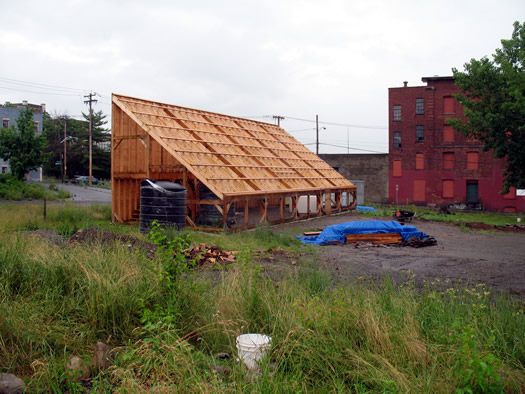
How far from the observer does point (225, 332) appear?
16.2 feet

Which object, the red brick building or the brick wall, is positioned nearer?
the red brick building

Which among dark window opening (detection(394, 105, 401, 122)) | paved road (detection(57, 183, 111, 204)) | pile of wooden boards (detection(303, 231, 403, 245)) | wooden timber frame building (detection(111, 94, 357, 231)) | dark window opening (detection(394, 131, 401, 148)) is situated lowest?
→ pile of wooden boards (detection(303, 231, 403, 245))

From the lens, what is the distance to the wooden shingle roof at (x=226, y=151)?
18.5 meters

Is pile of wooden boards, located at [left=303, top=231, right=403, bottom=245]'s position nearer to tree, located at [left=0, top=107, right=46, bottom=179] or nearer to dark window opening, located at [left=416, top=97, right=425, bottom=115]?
tree, located at [left=0, top=107, right=46, bottom=179]

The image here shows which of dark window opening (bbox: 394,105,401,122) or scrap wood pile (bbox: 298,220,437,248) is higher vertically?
dark window opening (bbox: 394,105,401,122)

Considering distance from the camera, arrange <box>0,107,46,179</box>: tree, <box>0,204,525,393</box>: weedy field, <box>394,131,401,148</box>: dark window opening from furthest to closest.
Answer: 1. <box>394,131,401,148</box>: dark window opening
2. <box>0,107,46,179</box>: tree
3. <box>0,204,525,393</box>: weedy field

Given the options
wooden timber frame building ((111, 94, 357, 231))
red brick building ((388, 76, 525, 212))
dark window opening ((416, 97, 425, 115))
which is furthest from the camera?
dark window opening ((416, 97, 425, 115))

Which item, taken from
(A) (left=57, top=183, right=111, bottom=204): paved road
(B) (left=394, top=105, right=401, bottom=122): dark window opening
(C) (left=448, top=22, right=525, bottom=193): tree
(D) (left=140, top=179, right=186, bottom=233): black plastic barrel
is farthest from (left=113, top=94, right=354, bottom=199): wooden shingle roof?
(B) (left=394, top=105, right=401, bottom=122): dark window opening

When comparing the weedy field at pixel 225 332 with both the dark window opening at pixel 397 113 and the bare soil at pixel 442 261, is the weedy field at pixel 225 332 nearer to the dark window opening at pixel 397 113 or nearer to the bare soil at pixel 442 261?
the bare soil at pixel 442 261

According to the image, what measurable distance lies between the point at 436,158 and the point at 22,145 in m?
37.5

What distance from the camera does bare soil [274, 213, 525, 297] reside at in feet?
33.3

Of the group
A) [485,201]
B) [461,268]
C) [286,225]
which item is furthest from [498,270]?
[485,201]

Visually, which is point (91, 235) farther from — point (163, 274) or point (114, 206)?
point (114, 206)

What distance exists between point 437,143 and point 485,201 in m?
7.02
